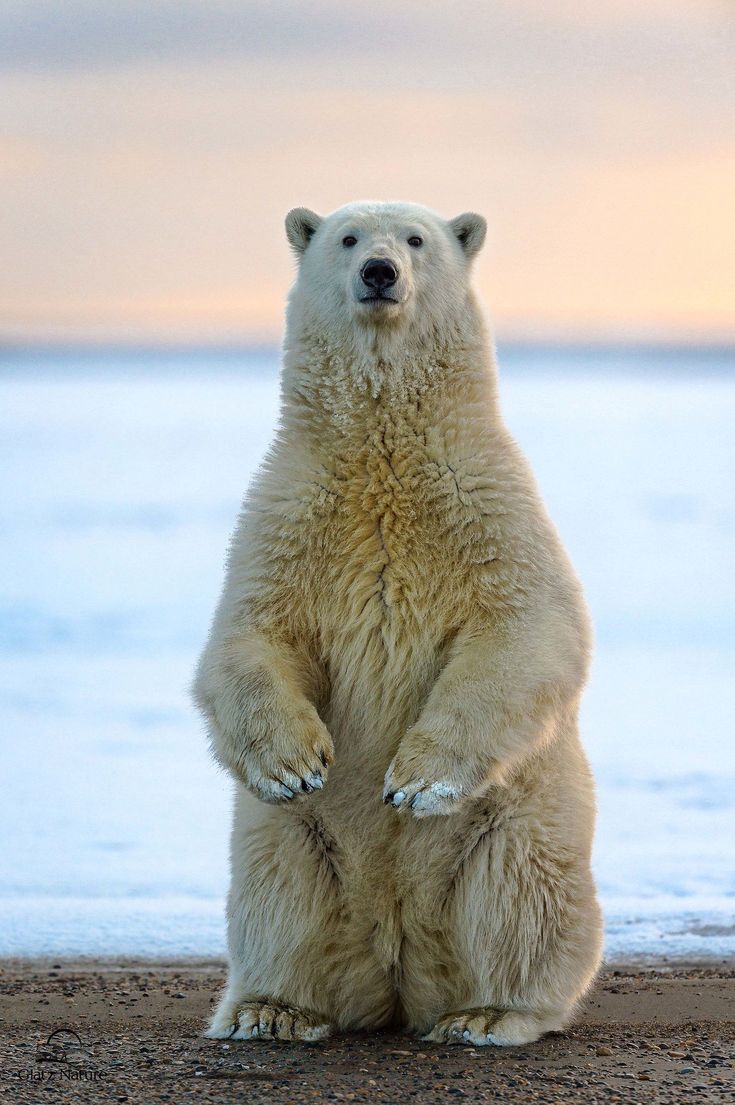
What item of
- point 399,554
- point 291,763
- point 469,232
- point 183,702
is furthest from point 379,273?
point 183,702

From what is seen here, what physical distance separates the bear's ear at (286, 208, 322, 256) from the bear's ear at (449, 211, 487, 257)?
442mm

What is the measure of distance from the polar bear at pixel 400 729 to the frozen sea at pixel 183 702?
58.3 inches

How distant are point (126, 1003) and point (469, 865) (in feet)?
4.16

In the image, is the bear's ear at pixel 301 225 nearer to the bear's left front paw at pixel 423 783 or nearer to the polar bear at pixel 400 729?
the polar bear at pixel 400 729

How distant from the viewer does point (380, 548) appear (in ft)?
14.3

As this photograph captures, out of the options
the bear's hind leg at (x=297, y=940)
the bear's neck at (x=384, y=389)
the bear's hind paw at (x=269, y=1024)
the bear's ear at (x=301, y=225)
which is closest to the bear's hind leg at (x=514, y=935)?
the bear's hind leg at (x=297, y=940)

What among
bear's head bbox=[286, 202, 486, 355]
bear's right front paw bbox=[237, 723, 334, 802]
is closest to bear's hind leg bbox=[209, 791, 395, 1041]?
bear's right front paw bbox=[237, 723, 334, 802]

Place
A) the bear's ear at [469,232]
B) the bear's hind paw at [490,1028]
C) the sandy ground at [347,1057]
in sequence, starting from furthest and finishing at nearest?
the bear's ear at [469,232], the bear's hind paw at [490,1028], the sandy ground at [347,1057]

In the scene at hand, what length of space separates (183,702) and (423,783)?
6.38m

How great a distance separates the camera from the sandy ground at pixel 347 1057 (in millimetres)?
3840

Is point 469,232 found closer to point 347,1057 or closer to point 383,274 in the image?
point 383,274

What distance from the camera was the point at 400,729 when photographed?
4.39m

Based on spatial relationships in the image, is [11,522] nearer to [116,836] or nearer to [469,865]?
[116,836]

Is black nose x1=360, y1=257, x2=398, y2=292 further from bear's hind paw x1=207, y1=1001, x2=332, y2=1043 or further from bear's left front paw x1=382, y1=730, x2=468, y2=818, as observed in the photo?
bear's hind paw x1=207, y1=1001, x2=332, y2=1043
